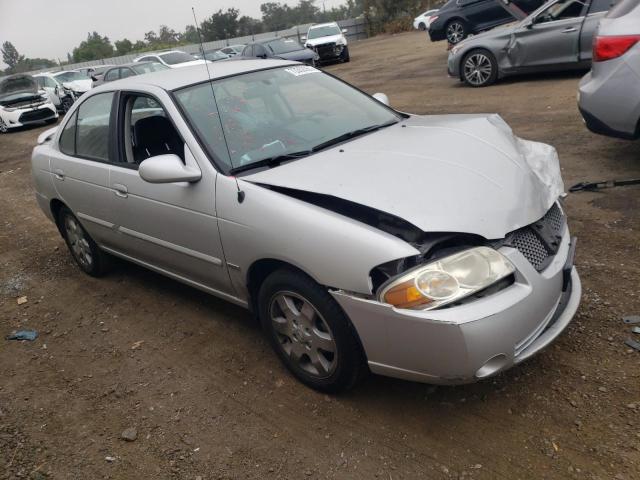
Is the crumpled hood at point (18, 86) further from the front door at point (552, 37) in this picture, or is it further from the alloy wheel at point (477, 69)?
the front door at point (552, 37)

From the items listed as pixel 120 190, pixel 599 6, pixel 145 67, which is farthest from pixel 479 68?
pixel 145 67

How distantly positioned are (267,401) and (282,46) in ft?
60.1

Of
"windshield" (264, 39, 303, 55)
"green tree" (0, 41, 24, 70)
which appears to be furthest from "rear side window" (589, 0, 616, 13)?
"green tree" (0, 41, 24, 70)

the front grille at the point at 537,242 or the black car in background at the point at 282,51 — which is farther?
the black car in background at the point at 282,51

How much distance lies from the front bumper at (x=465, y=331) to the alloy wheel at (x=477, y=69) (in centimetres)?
879

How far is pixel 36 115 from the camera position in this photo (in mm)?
17203

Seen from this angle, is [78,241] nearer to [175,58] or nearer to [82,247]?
[82,247]

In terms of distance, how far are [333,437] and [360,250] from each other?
3.14ft

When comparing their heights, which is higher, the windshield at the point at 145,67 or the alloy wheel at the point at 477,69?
the windshield at the point at 145,67

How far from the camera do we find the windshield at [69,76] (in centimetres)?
2047

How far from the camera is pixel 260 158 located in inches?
129

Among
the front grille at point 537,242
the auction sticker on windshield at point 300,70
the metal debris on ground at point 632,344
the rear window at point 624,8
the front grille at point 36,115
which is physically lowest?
the metal debris on ground at point 632,344

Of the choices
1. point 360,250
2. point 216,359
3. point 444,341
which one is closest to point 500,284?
point 444,341

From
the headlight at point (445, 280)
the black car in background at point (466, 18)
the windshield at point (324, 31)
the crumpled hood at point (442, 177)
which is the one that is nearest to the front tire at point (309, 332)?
the headlight at point (445, 280)
